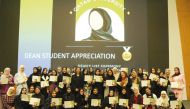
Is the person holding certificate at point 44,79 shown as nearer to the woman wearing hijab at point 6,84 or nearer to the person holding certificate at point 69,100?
the person holding certificate at point 69,100

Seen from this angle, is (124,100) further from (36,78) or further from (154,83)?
(36,78)

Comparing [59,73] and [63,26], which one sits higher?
[63,26]

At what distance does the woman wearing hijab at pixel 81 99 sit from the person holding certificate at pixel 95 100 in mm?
154

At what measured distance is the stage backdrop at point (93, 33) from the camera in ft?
40.0

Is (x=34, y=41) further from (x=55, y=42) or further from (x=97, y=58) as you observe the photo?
(x=97, y=58)

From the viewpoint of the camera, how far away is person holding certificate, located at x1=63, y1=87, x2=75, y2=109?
918 cm

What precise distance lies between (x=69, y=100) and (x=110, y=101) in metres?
1.05

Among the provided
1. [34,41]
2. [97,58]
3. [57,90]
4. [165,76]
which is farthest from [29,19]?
[165,76]

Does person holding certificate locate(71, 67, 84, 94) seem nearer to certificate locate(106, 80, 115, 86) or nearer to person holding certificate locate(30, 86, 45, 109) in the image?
certificate locate(106, 80, 115, 86)

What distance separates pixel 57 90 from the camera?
9.36 m

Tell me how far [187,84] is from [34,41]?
5384 mm

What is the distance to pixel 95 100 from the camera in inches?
368

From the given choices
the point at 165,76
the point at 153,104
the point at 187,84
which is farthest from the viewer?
the point at 187,84

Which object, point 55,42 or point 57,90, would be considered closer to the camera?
point 57,90
